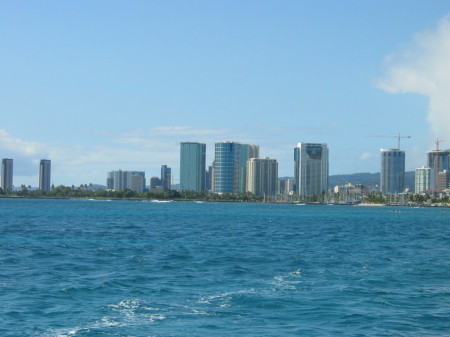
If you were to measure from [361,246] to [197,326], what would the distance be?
39.0 m

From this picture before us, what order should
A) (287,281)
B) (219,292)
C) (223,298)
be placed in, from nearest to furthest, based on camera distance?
(223,298), (219,292), (287,281)

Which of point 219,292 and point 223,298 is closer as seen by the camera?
point 223,298

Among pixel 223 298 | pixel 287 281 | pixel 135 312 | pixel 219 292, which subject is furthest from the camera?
pixel 287 281

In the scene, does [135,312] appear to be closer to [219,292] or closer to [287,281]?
[219,292]

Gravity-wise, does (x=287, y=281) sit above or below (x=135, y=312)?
above

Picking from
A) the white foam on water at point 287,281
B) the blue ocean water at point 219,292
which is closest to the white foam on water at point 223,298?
the blue ocean water at point 219,292

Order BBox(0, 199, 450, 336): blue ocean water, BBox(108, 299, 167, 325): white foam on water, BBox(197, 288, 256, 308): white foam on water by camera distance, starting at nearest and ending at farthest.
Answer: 1. BBox(0, 199, 450, 336): blue ocean water
2. BBox(108, 299, 167, 325): white foam on water
3. BBox(197, 288, 256, 308): white foam on water

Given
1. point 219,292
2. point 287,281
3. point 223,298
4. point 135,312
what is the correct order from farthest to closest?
point 287,281
point 219,292
point 223,298
point 135,312

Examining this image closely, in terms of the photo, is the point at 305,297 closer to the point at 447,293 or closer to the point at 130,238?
the point at 447,293

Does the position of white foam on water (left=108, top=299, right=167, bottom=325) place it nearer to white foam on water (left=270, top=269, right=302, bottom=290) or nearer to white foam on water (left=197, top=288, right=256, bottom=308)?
white foam on water (left=197, top=288, right=256, bottom=308)

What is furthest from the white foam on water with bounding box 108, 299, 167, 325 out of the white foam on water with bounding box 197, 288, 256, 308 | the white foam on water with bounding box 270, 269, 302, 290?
the white foam on water with bounding box 270, 269, 302, 290

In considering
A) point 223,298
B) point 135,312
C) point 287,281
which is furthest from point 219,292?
point 135,312

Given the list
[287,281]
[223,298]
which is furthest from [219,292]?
[287,281]

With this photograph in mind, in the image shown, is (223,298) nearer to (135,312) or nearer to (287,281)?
(135,312)
